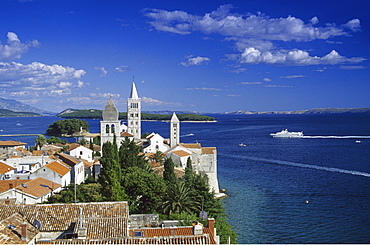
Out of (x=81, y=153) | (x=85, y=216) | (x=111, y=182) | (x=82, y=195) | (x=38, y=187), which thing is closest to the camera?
(x=85, y=216)

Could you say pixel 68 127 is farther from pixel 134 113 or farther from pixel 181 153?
pixel 181 153

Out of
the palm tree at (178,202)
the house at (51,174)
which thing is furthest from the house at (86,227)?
the house at (51,174)

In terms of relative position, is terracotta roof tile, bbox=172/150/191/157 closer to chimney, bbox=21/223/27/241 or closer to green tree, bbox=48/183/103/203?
green tree, bbox=48/183/103/203

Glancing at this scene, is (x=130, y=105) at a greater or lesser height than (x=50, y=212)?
greater

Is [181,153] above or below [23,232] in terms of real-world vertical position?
below

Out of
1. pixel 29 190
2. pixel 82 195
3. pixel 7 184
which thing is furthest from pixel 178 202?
pixel 7 184

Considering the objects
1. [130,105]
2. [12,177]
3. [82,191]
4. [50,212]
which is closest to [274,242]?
[82,191]

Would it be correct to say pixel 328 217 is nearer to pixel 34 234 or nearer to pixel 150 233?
pixel 150 233

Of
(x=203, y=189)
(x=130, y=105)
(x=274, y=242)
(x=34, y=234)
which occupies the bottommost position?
(x=274, y=242)
